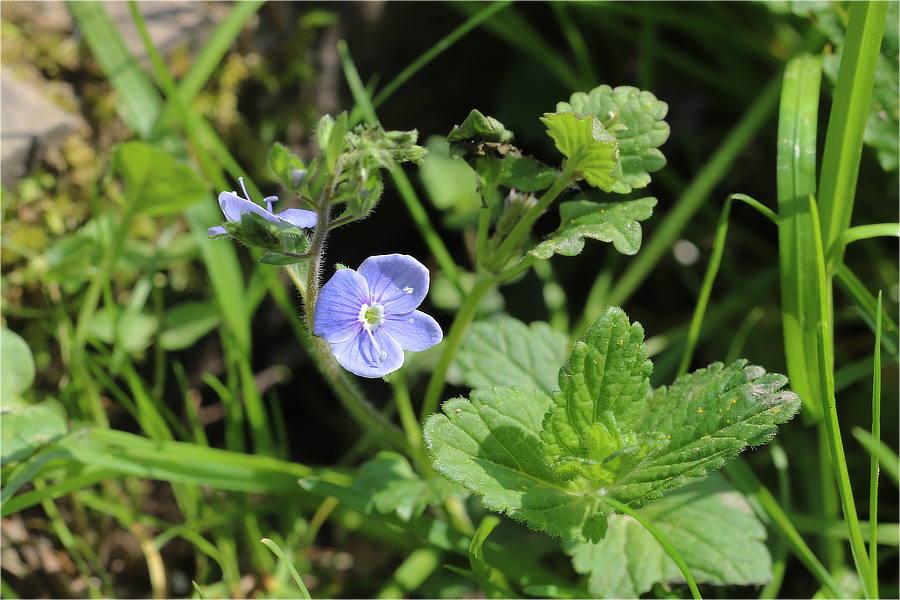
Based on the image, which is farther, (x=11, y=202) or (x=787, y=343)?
(x=11, y=202)

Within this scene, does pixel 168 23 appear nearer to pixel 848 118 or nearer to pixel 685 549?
pixel 848 118

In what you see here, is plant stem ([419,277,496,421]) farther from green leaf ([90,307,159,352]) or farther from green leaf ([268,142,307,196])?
green leaf ([90,307,159,352])

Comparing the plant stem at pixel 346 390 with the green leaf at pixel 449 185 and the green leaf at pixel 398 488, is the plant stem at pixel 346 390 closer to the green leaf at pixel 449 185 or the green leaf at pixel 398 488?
the green leaf at pixel 398 488

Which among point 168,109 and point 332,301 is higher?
point 168,109

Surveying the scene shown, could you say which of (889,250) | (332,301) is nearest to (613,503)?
(332,301)

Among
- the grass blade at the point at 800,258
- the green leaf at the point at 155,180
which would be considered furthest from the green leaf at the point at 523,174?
the green leaf at the point at 155,180

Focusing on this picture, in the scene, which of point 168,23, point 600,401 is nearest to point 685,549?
point 600,401

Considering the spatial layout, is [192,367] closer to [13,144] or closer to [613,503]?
[13,144]
